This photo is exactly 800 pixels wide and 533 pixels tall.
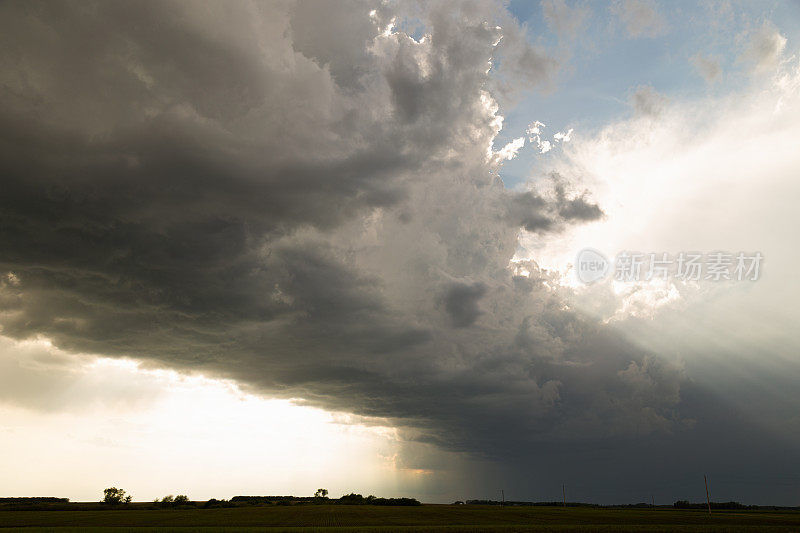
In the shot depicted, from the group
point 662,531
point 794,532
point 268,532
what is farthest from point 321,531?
point 794,532

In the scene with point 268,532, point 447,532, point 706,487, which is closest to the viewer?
point 447,532

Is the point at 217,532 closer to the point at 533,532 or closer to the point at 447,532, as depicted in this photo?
the point at 447,532

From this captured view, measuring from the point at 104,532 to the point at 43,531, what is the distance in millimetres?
12043

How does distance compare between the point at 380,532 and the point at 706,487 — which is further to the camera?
the point at 706,487

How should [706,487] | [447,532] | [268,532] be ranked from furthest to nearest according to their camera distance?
[706,487]
[268,532]
[447,532]

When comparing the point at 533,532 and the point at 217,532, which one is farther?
the point at 217,532

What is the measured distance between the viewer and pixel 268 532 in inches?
3381

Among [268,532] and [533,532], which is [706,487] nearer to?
[533,532]

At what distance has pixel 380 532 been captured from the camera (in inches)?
3346

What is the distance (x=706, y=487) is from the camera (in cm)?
19588

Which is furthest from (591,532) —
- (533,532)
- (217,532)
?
(217,532)

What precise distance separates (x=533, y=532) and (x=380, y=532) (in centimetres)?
2503

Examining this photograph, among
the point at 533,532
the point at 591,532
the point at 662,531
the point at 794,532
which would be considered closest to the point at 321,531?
the point at 533,532

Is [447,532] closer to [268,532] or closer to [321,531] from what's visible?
[321,531]
